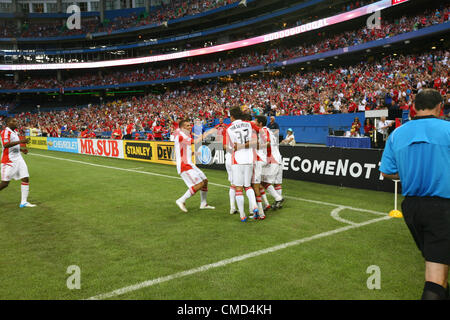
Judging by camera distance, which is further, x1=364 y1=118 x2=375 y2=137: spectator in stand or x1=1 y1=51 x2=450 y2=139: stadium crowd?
x1=1 y1=51 x2=450 y2=139: stadium crowd

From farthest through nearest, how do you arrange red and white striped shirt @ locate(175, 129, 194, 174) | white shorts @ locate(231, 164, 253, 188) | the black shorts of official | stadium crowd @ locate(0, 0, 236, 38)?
stadium crowd @ locate(0, 0, 236, 38)
red and white striped shirt @ locate(175, 129, 194, 174)
white shorts @ locate(231, 164, 253, 188)
the black shorts of official

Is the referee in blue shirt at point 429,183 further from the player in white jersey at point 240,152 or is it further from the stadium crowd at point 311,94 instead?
the stadium crowd at point 311,94

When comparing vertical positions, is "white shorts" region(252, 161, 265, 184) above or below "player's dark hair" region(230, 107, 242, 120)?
below

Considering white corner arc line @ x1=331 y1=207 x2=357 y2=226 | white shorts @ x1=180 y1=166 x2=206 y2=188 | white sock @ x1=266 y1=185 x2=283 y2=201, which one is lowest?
white corner arc line @ x1=331 y1=207 x2=357 y2=226

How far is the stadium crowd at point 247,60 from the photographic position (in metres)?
27.3

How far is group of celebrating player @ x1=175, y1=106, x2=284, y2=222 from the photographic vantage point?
663 centimetres

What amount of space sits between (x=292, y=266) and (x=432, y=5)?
33.3 metres

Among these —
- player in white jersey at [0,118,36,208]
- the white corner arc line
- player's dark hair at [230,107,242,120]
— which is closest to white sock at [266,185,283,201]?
the white corner arc line

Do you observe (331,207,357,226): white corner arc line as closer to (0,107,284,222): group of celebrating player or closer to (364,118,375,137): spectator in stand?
(0,107,284,222): group of celebrating player

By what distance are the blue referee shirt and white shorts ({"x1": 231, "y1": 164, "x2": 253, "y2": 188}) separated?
148 inches

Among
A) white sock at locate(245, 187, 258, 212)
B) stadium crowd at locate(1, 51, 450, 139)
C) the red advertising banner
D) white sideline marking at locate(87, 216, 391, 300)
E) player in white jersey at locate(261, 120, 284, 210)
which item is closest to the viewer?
white sideline marking at locate(87, 216, 391, 300)

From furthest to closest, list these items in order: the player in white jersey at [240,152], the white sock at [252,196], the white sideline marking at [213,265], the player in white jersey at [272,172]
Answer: the player in white jersey at [272,172] → the white sock at [252,196] → the player in white jersey at [240,152] → the white sideline marking at [213,265]

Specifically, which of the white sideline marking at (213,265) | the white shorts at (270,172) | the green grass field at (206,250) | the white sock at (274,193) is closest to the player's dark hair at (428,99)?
the green grass field at (206,250)
